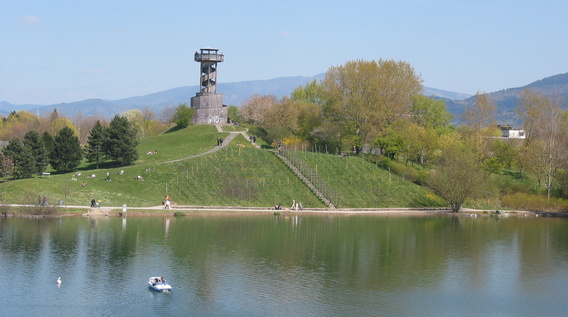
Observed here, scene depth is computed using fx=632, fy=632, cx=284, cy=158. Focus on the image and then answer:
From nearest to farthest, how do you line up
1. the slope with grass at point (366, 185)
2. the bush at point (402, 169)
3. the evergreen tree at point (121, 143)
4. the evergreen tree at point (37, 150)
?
1. the evergreen tree at point (37, 150)
2. the slope with grass at point (366, 185)
3. the evergreen tree at point (121, 143)
4. the bush at point (402, 169)

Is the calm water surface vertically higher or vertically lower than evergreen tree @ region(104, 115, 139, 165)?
lower

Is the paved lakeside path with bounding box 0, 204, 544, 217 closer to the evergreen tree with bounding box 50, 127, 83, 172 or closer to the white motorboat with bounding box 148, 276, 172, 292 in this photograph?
the evergreen tree with bounding box 50, 127, 83, 172

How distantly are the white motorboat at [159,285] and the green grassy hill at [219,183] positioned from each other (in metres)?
37.4

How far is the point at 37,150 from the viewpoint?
301ft

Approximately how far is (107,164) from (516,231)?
62.4 metres

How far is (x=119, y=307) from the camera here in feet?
133

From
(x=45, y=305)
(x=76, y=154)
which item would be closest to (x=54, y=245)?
(x=45, y=305)

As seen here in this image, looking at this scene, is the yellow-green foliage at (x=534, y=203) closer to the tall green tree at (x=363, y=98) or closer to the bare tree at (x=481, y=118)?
the bare tree at (x=481, y=118)

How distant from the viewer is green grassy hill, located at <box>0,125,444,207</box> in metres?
82.1

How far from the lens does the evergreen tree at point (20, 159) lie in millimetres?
86812

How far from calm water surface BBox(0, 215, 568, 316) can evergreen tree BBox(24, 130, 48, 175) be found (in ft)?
72.6

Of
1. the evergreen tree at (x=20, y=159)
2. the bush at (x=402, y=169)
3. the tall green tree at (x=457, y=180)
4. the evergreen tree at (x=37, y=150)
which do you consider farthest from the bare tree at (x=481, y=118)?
the evergreen tree at (x=20, y=159)

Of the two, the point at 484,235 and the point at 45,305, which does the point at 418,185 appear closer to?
the point at 484,235

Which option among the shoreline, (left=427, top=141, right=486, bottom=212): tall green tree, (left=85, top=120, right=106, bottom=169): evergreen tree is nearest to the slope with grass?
the shoreline
